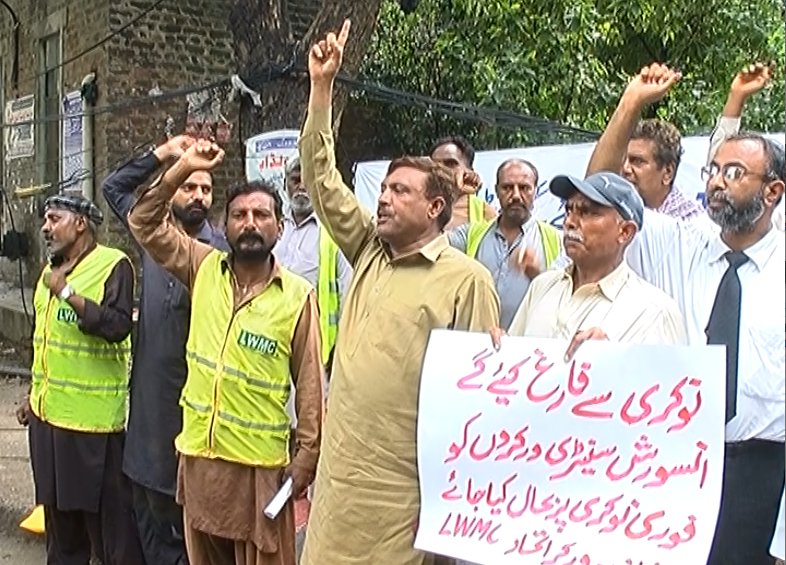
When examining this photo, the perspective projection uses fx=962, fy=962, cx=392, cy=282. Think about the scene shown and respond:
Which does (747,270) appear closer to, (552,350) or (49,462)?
(552,350)

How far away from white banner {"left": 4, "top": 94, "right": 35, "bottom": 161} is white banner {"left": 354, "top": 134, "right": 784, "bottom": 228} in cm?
708

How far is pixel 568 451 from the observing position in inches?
99.0

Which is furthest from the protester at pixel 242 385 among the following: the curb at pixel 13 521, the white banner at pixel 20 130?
the white banner at pixel 20 130

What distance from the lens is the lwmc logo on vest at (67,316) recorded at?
4117mm

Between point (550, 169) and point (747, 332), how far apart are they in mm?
2801

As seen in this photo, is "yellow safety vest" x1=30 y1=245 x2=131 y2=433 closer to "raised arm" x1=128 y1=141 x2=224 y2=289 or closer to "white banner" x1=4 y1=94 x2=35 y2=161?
"raised arm" x1=128 y1=141 x2=224 y2=289

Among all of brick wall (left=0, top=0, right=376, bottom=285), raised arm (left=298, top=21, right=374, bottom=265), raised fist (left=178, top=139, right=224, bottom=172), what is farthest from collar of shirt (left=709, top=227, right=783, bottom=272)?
brick wall (left=0, top=0, right=376, bottom=285)

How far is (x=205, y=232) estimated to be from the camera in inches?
165

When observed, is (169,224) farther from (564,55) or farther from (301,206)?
(564,55)

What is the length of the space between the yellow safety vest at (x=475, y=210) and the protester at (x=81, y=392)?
5.04 ft

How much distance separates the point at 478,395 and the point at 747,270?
0.84 meters

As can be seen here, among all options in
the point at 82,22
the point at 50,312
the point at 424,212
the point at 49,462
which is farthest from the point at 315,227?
the point at 82,22

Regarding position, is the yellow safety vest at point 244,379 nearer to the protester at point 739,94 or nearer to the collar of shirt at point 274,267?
the collar of shirt at point 274,267

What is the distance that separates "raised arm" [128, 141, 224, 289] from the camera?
3.38 meters
